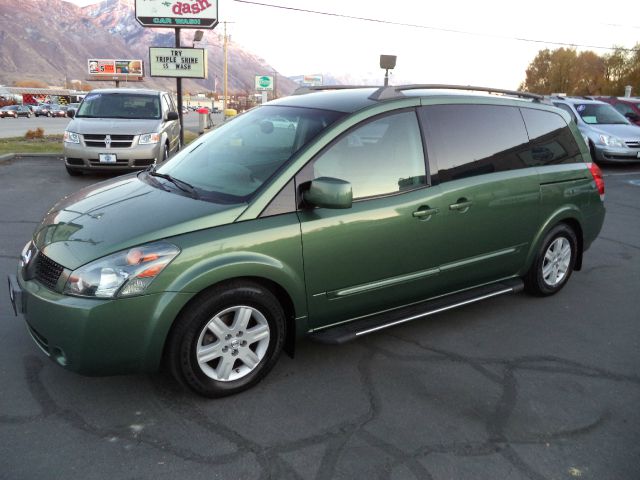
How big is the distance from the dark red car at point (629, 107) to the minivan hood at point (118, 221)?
17.9m

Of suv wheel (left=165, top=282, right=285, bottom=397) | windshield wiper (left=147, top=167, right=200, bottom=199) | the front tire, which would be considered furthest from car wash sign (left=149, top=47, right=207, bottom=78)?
suv wheel (left=165, top=282, right=285, bottom=397)

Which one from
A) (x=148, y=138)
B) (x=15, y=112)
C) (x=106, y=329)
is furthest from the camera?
(x=15, y=112)

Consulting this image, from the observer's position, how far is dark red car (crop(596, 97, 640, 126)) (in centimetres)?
1762

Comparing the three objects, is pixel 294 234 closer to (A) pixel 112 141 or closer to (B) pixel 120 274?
(B) pixel 120 274

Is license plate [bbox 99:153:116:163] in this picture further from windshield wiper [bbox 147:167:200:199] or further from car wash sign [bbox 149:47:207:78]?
car wash sign [bbox 149:47:207:78]

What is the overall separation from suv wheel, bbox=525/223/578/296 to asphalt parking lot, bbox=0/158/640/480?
492 millimetres

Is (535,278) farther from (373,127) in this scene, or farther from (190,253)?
(190,253)

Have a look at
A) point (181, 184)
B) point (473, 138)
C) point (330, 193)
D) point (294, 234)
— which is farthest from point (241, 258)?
point (473, 138)

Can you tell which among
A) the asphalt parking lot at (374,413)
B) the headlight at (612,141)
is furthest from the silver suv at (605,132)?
the asphalt parking lot at (374,413)

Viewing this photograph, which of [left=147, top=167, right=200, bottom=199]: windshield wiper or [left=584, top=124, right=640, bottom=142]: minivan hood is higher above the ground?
[left=584, top=124, right=640, bottom=142]: minivan hood

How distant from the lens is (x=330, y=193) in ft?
10.6

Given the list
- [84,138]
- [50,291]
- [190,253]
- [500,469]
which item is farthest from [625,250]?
[84,138]

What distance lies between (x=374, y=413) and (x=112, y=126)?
8.73 metres

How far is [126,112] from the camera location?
436 inches
